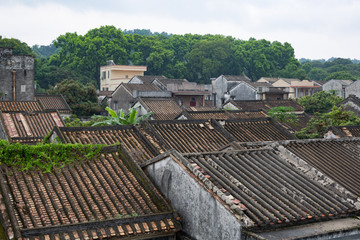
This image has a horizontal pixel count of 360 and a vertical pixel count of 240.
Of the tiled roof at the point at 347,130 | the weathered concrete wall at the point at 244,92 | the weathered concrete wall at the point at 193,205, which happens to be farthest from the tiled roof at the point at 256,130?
the weathered concrete wall at the point at 244,92

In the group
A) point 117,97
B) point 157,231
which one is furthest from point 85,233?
point 117,97

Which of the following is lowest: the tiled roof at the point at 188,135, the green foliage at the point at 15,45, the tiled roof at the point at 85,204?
the tiled roof at the point at 85,204

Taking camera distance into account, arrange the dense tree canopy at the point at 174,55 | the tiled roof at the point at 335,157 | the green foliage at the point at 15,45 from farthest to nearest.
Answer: the dense tree canopy at the point at 174,55, the green foliage at the point at 15,45, the tiled roof at the point at 335,157

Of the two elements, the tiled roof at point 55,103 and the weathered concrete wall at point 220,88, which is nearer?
the tiled roof at point 55,103

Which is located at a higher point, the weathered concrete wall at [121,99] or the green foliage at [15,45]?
the green foliage at [15,45]

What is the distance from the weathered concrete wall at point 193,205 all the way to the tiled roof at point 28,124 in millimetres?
12375

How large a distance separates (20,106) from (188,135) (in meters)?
13.0

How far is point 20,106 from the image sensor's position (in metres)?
27.7

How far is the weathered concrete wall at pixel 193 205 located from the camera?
31.4 feet

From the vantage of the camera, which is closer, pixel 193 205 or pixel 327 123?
pixel 193 205

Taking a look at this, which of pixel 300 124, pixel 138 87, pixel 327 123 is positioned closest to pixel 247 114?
pixel 300 124

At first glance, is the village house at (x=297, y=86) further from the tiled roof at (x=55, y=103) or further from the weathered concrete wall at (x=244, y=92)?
the tiled roof at (x=55, y=103)

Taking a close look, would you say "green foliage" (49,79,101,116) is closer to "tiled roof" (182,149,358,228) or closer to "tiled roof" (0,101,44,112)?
"tiled roof" (0,101,44,112)

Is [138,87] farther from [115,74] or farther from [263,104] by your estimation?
[115,74]
